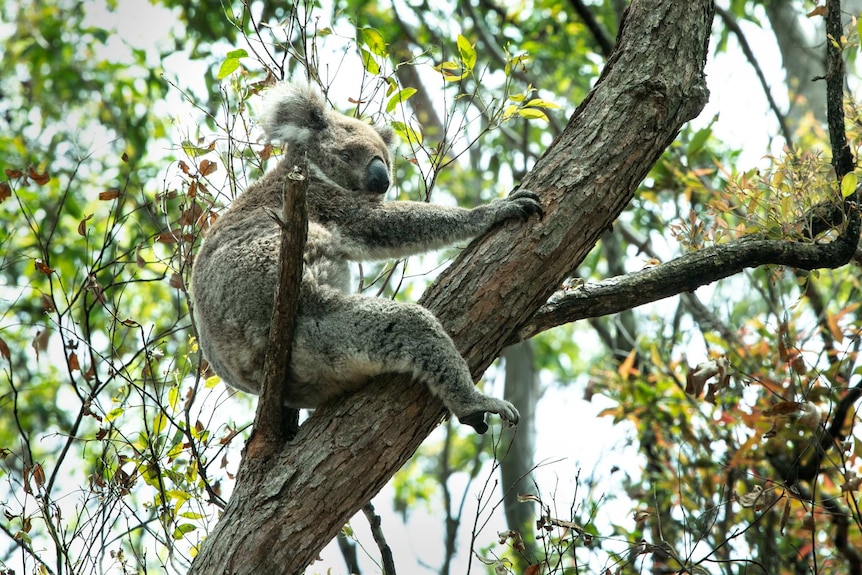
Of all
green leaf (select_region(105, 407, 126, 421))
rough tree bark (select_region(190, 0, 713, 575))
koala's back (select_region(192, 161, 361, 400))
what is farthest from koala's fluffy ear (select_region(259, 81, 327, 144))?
green leaf (select_region(105, 407, 126, 421))

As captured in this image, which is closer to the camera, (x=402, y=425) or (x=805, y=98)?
(x=402, y=425)

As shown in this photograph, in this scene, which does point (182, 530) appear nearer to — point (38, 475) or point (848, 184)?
point (38, 475)

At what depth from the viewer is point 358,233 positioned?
4059 mm

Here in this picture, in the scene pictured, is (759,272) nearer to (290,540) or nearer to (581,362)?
(290,540)

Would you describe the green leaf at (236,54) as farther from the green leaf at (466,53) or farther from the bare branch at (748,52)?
the bare branch at (748,52)

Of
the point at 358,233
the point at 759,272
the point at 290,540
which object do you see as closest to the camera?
the point at 290,540

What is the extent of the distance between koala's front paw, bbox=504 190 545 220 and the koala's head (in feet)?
3.76

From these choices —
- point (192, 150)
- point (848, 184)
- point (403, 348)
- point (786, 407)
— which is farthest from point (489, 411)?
point (192, 150)

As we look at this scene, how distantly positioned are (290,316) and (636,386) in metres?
3.78

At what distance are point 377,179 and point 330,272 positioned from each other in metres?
0.77

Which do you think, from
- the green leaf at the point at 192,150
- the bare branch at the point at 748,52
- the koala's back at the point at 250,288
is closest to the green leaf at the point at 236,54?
the green leaf at the point at 192,150

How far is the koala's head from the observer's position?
439cm

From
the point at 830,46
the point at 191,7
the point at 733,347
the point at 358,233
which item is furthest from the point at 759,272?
the point at 191,7

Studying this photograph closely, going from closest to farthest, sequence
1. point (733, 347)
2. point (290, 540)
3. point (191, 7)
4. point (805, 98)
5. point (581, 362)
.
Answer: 1. point (290, 540)
2. point (733, 347)
3. point (805, 98)
4. point (191, 7)
5. point (581, 362)
